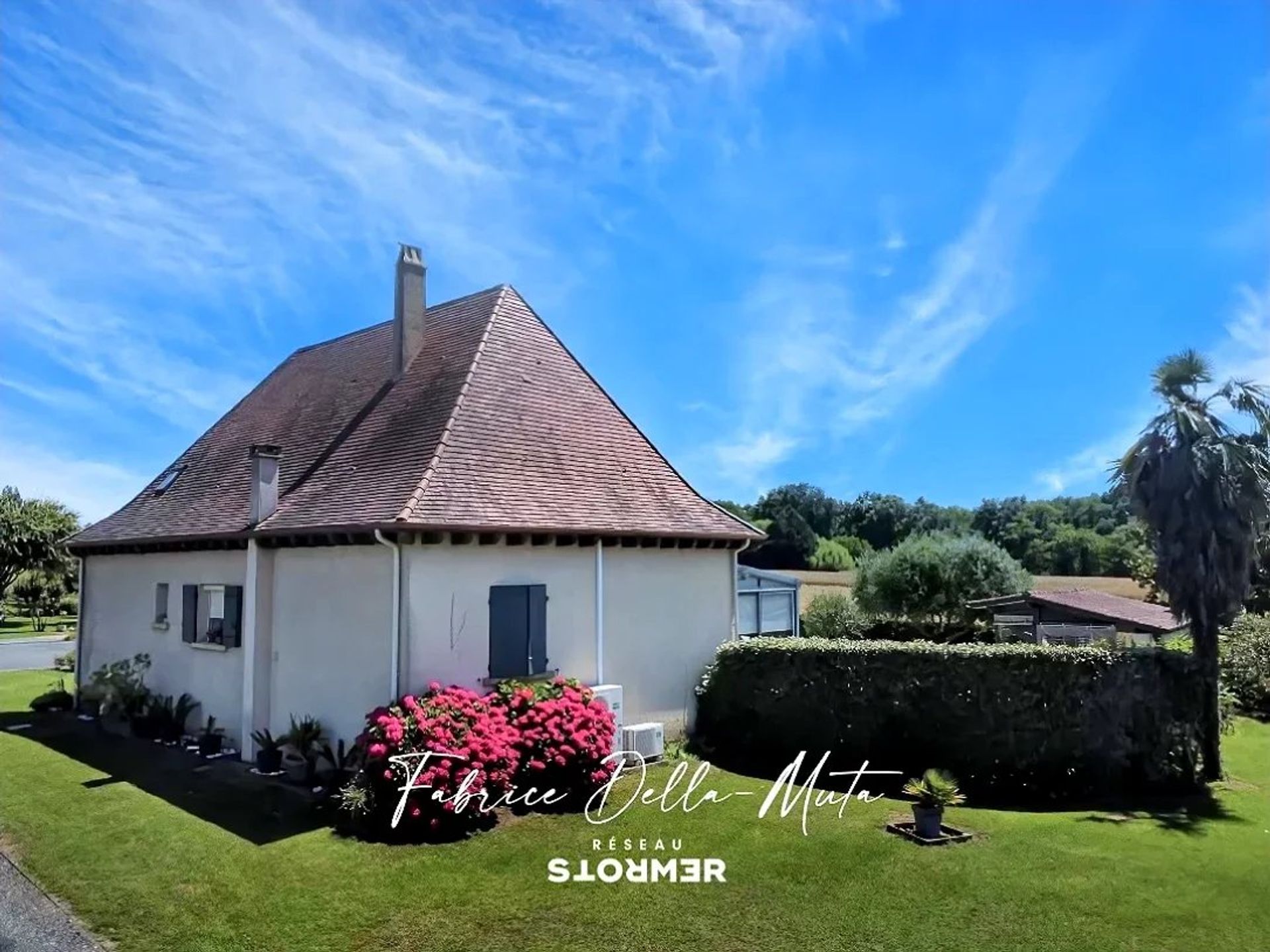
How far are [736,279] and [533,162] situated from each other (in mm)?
3939

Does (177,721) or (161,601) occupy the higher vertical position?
(161,601)

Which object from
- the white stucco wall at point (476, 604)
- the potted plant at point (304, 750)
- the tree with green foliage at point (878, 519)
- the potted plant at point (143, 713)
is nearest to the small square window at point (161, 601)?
the potted plant at point (143, 713)

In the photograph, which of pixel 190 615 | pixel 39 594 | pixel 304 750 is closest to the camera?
pixel 304 750

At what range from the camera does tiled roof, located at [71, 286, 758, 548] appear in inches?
473

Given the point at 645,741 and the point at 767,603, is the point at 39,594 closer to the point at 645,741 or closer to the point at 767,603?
the point at 767,603

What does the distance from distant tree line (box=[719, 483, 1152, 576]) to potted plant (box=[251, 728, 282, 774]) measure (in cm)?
3877

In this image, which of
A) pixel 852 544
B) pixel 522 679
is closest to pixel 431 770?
pixel 522 679

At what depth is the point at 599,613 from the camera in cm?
1309

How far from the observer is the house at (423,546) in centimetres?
1134

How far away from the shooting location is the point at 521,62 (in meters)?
9.79

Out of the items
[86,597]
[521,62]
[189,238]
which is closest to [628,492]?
[521,62]

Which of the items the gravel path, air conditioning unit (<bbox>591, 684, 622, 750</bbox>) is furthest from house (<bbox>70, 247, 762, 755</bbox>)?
the gravel path

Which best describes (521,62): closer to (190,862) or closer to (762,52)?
(762,52)

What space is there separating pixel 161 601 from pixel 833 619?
21.5 m
